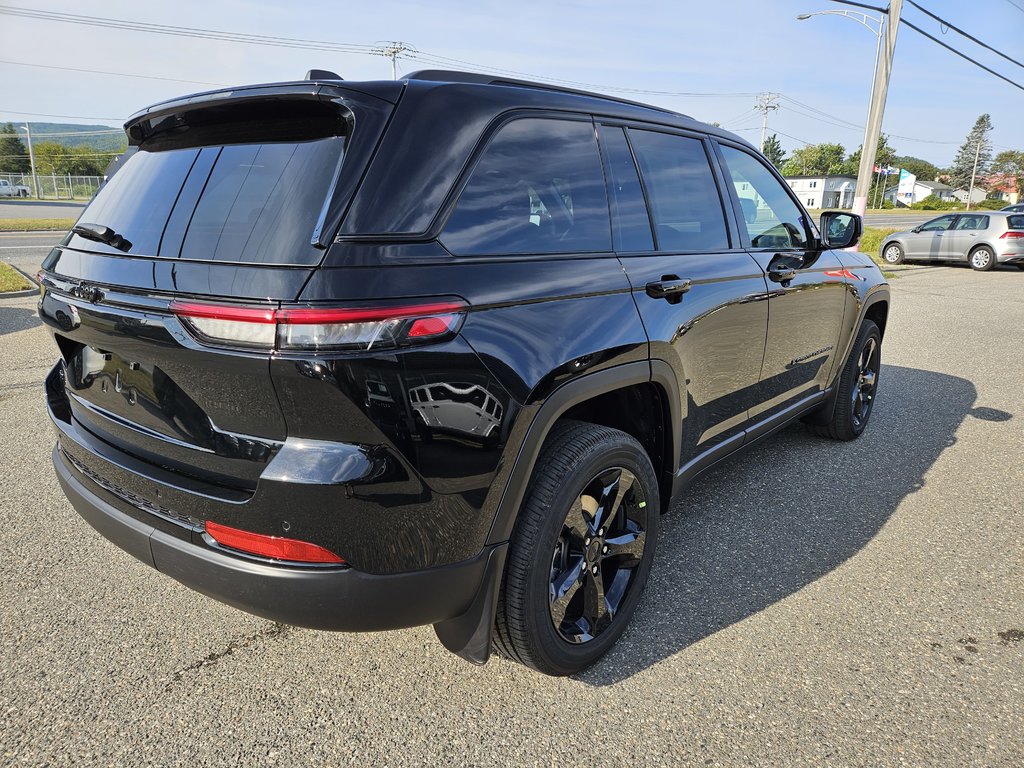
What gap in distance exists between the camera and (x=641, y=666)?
2373mm

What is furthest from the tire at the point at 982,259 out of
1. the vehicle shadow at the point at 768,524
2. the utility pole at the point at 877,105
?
the vehicle shadow at the point at 768,524

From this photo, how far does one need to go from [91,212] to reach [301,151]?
40.9 inches

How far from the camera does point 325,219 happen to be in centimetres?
166

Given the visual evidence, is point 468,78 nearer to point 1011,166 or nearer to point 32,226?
point 32,226

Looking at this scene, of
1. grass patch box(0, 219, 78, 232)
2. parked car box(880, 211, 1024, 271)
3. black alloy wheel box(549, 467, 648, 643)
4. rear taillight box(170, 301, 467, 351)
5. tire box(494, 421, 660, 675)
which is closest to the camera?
rear taillight box(170, 301, 467, 351)

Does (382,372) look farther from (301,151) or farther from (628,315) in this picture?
(628,315)

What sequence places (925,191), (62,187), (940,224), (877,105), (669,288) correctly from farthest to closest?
1. (925,191)
2. (62,187)
3. (940,224)
4. (877,105)
5. (669,288)

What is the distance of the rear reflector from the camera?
169 centimetres

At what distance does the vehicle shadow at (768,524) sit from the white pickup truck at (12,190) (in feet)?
211

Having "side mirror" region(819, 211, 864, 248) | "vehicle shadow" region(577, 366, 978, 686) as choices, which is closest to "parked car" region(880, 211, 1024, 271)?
"vehicle shadow" region(577, 366, 978, 686)

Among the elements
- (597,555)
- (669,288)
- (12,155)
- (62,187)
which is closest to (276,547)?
(597,555)

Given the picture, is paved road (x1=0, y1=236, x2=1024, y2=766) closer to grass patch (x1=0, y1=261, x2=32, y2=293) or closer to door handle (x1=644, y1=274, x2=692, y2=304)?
door handle (x1=644, y1=274, x2=692, y2=304)

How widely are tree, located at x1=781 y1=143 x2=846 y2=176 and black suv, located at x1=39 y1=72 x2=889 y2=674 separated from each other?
123719mm

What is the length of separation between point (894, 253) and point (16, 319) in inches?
780
